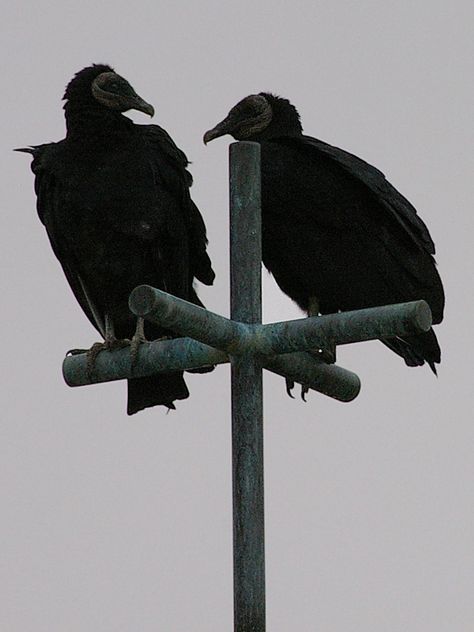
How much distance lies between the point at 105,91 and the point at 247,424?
281 cm

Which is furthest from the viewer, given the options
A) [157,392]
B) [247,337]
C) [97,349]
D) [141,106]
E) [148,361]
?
[141,106]

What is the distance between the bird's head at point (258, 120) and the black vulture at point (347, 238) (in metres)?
0.29

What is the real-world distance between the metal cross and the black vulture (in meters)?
1.85

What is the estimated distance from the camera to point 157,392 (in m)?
4.65

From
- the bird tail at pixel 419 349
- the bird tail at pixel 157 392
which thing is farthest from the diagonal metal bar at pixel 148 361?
the bird tail at pixel 419 349

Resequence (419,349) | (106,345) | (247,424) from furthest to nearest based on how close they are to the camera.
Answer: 1. (419,349)
2. (106,345)
3. (247,424)

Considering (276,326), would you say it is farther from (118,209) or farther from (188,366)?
(118,209)

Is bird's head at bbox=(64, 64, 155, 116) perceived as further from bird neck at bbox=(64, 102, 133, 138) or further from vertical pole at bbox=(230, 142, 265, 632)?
vertical pole at bbox=(230, 142, 265, 632)

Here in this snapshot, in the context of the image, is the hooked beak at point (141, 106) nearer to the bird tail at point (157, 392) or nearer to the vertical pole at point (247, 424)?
the bird tail at point (157, 392)

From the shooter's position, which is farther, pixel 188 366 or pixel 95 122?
pixel 95 122

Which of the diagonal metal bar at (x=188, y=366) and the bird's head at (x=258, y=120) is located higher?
the bird's head at (x=258, y=120)

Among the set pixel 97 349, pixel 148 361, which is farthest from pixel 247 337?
pixel 97 349

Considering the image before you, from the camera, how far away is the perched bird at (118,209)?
4.81 m

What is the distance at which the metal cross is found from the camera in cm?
245
